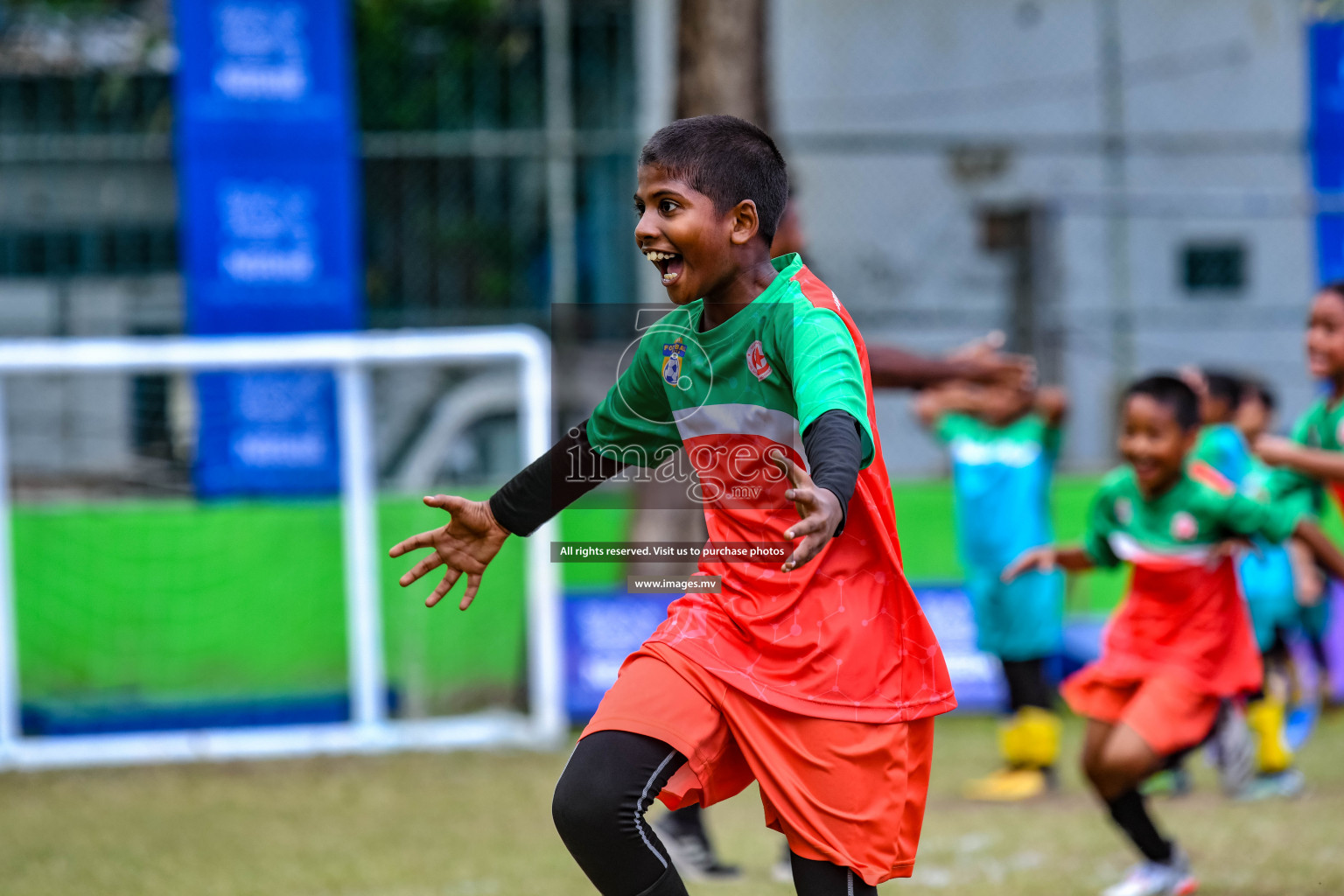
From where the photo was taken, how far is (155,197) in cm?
1145

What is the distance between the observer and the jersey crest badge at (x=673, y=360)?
292 cm

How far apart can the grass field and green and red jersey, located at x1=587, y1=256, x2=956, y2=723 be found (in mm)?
1992

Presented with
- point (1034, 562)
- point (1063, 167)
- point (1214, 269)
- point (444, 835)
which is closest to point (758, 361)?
point (1034, 562)

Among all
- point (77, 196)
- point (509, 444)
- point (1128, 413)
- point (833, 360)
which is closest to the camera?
point (833, 360)

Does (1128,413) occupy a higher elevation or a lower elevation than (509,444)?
higher

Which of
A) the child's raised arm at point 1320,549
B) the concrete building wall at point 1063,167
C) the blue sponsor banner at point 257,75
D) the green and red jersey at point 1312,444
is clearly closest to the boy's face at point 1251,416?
the green and red jersey at point 1312,444

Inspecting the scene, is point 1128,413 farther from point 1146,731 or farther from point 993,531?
point 993,531

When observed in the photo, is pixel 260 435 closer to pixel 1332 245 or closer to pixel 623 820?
pixel 623 820

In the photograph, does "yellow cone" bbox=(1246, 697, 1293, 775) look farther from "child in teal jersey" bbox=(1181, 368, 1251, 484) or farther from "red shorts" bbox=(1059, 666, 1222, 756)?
"red shorts" bbox=(1059, 666, 1222, 756)

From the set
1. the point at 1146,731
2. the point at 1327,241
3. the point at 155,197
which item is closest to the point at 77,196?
the point at 155,197

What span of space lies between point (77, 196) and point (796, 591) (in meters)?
9.66

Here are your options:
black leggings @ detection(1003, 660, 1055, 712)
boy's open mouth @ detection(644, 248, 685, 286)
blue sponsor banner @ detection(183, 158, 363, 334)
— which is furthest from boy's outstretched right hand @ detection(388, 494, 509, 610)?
blue sponsor banner @ detection(183, 158, 363, 334)

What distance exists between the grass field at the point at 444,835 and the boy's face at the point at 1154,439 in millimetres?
1271

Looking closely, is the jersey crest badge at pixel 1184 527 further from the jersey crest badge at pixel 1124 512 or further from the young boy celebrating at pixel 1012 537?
the young boy celebrating at pixel 1012 537
